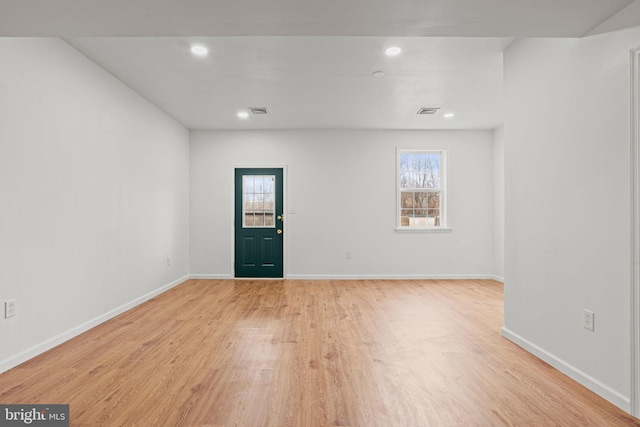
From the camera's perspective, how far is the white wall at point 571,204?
203 centimetres

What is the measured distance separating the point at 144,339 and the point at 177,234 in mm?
2811

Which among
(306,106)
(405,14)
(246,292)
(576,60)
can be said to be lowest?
(246,292)

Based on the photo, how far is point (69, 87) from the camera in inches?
125

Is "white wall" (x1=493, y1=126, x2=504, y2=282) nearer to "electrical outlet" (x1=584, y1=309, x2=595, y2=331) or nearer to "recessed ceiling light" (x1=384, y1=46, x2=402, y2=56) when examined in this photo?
"recessed ceiling light" (x1=384, y1=46, x2=402, y2=56)

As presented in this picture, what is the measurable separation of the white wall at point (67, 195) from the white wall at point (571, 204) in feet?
13.1

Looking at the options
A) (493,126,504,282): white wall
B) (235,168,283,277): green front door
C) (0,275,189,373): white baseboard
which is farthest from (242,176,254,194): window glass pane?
(493,126,504,282): white wall

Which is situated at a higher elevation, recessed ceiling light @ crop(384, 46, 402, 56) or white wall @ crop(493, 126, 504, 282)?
recessed ceiling light @ crop(384, 46, 402, 56)

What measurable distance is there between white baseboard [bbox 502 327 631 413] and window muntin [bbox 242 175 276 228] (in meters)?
4.30

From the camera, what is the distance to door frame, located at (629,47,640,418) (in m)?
1.91

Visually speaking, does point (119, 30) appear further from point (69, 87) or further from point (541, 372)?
point (541, 372)

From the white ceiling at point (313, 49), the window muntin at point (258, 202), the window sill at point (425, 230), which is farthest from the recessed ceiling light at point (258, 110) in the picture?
the window sill at point (425, 230)

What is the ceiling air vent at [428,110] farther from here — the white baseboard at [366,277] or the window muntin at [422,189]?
the white baseboard at [366,277]

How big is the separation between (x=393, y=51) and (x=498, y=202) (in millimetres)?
3991

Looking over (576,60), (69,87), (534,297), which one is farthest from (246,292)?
(576,60)
